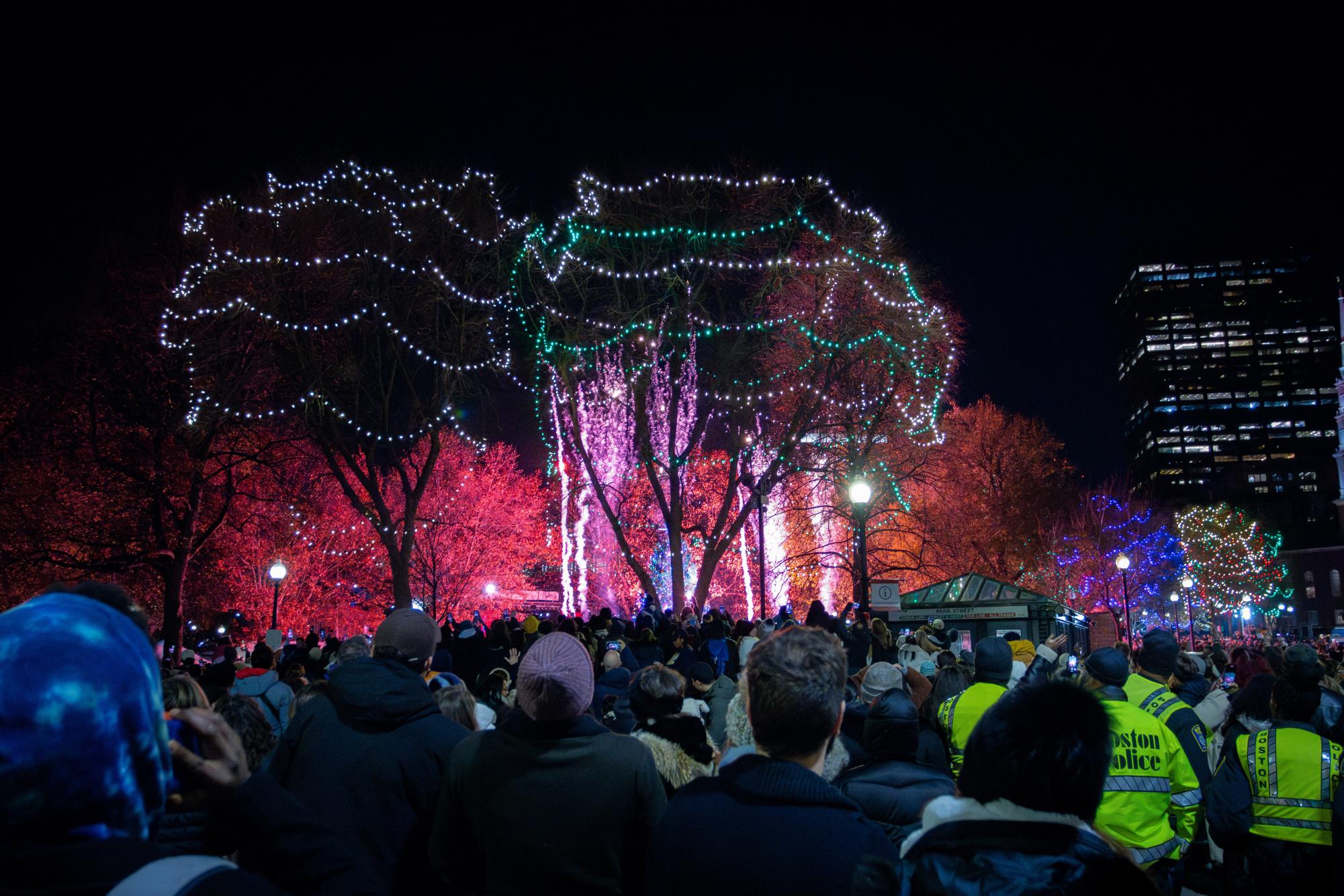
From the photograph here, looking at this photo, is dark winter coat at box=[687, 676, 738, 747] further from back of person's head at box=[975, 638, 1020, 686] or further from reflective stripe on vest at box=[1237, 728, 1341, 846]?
reflective stripe on vest at box=[1237, 728, 1341, 846]

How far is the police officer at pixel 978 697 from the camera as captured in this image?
6.50m

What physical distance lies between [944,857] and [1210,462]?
19787cm

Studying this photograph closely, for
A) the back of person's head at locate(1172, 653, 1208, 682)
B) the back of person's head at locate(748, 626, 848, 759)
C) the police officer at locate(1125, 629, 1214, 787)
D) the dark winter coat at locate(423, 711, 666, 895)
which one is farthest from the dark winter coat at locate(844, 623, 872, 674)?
the back of person's head at locate(748, 626, 848, 759)

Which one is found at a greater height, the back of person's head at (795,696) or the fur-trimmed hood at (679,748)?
the back of person's head at (795,696)

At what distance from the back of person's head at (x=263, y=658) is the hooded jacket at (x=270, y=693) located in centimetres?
111

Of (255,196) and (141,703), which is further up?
(255,196)

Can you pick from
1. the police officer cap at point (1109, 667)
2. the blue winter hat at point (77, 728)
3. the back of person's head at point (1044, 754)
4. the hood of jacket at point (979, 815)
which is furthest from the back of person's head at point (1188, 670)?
the blue winter hat at point (77, 728)

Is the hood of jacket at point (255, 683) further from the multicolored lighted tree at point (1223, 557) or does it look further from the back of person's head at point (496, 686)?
the multicolored lighted tree at point (1223, 557)

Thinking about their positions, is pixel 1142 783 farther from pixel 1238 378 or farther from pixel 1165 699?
pixel 1238 378

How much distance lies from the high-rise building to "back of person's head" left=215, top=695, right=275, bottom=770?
182 metres

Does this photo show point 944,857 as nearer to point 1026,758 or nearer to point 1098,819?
point 1026,758

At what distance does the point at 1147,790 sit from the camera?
16.3 ft

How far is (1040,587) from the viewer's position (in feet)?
177

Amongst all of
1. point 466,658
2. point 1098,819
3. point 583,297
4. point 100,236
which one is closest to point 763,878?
point 1098,819
